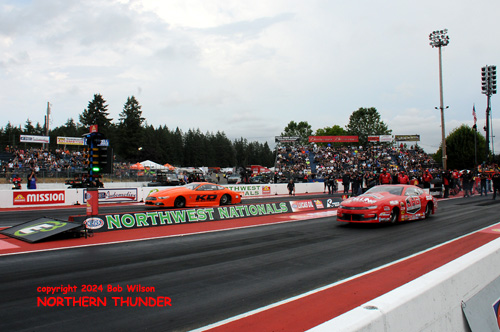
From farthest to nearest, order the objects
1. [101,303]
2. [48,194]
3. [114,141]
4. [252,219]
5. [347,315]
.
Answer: [114,141]
[48,194]
[252,219]
[101,303]
[347,315]

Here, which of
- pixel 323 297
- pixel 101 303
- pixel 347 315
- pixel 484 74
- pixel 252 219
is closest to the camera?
pixel 347 315

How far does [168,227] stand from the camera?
1232 centimetres

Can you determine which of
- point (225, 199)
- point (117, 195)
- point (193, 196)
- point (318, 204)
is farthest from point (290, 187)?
point (117, 195)

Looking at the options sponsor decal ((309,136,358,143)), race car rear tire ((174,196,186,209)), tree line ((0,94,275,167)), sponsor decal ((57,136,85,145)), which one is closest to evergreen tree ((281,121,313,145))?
tree line ((0,94,275,167))

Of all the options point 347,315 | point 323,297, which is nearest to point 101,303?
point 323,297

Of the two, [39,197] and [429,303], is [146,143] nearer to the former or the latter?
[39,197]

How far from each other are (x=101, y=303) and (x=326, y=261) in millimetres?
4393

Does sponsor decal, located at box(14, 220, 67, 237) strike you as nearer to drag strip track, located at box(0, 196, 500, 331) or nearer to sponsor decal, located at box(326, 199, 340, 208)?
drag strip track, located at box(0, 196, 500, 331)

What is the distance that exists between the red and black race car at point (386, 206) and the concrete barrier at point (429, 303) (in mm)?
7722

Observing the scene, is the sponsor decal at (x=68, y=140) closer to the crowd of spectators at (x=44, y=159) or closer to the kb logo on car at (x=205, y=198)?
the crowd of spectators at (x=44, y=159)

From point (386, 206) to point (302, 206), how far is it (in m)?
6.06

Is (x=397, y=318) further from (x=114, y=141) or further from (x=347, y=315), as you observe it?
(x=114, y=141)

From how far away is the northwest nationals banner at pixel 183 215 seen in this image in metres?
11.3

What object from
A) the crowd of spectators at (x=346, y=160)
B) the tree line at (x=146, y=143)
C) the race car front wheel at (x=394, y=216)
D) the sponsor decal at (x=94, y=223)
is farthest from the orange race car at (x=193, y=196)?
the tree line at (x=146, y=143)
